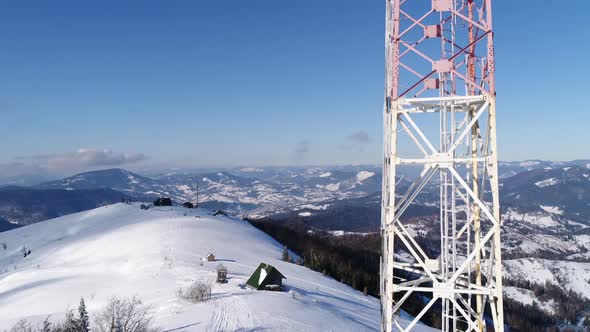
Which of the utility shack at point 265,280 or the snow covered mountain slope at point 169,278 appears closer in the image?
the snow covered mountain slope at point 169,278

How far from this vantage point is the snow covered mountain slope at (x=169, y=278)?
20.5 m

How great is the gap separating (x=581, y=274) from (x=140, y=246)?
608ft

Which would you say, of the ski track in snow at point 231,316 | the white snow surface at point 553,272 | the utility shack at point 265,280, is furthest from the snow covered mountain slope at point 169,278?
the white snow surface at point 553,272

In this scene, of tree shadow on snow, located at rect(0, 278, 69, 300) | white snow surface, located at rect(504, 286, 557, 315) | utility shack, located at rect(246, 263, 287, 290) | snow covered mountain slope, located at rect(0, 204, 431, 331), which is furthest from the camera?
white snow surface, located at rect(504, 286, 557, 315)

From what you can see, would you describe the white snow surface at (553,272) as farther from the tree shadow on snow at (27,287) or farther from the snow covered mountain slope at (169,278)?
the tree shadow on snow at (27,287)

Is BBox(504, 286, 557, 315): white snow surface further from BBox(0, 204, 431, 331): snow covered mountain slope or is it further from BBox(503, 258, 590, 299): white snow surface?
BBox(0, 204, 431, 331): snow covered mountain slope

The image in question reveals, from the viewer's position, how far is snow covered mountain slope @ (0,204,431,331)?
67.2 ft

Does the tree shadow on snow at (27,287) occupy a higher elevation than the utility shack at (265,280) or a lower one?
lower

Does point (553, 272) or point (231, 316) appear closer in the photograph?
point (231, 316)

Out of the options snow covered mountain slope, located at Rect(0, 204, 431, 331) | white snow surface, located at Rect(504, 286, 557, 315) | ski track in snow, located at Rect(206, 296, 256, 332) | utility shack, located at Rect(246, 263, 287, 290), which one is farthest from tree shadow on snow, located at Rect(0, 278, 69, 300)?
white snow surface, located at Rect(504, 286, 557, 315)

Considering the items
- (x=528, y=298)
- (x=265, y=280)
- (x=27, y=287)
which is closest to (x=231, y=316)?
(x=265, y=280)

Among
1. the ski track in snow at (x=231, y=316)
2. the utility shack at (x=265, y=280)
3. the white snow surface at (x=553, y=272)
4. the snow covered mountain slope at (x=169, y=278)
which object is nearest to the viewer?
the ski track in snow at (x=231, y=316)

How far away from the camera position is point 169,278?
2961cm

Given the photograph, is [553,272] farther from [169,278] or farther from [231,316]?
[231,316]
